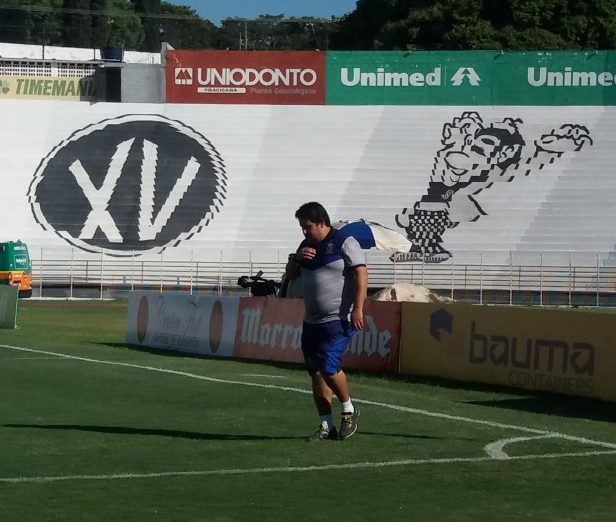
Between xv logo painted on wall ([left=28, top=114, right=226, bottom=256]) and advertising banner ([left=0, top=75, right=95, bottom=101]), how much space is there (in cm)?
220

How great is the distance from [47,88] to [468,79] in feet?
57.4

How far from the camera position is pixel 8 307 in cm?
2992

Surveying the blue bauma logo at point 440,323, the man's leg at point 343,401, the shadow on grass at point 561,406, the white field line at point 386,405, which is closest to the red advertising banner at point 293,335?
the blue bauma logo at point 440,323

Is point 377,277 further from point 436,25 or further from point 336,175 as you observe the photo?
point 436,25

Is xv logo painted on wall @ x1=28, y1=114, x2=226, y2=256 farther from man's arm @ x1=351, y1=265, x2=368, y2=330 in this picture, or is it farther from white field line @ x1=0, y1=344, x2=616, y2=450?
man's arm @ x1=351, y1=265, x2=368, y2=330

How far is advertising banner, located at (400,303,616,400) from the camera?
15648mm

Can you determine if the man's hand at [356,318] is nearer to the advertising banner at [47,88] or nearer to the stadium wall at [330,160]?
the stadium wall at [330,160]

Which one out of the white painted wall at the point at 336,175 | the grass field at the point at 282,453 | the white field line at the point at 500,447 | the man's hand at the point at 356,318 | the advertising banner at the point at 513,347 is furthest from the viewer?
the white painted wall at the point at 336,175

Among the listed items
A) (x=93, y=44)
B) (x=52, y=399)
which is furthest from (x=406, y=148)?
(x=93, y=44)

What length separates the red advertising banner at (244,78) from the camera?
53.8m

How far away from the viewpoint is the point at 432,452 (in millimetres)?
10320

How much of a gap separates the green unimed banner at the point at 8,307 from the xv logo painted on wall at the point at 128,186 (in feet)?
65.4

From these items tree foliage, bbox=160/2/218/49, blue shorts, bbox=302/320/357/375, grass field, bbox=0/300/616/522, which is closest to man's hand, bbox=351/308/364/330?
blue shorts, bbox=302/320/357/375

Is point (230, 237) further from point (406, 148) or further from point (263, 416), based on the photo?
point (263, 416)
